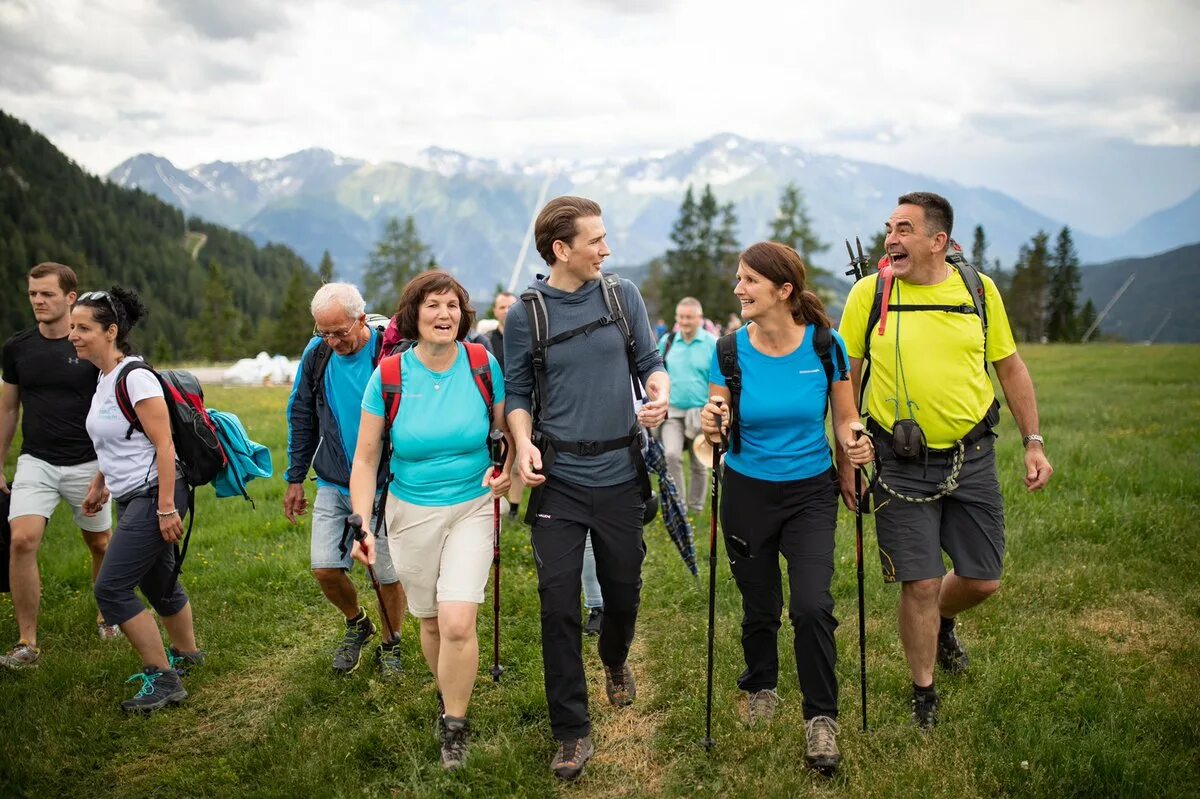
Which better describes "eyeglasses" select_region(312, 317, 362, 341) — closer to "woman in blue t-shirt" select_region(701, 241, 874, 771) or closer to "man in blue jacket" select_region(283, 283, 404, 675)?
"man in blue jacket" select_region(283, 283, 404, 675)

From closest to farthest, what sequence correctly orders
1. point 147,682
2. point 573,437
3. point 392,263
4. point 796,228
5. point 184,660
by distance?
1. point 573,437
2. point 147,682
3. point 184,660
4. point 796,228
5. point 392,263

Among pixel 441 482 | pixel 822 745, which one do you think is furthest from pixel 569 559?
pixel 822 745

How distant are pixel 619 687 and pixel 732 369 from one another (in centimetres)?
238

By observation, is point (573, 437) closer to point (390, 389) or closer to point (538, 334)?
point (538, 334)

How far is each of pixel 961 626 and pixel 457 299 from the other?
4784 millimetres

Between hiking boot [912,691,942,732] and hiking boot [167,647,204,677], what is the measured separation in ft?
17.7

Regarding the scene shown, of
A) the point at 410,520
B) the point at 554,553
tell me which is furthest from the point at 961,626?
the point at 410,520

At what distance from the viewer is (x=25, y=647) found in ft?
22.0

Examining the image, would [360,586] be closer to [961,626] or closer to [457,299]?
[457,299]

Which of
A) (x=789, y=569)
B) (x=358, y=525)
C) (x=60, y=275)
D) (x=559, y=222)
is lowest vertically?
(x=789, y=569)

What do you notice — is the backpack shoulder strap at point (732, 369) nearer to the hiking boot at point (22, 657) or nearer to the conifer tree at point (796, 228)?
the hiking boot at point (22, 657)

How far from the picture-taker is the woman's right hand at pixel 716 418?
4.86 m

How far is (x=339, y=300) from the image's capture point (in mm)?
5660

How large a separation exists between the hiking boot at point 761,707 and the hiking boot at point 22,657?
5.56m
